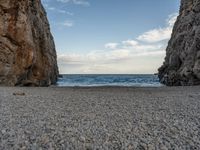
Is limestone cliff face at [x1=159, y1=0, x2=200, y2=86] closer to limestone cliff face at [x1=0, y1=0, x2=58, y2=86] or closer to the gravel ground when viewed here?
limestone cliff face at [x1=0, y1=0, x2=58, y2=86]

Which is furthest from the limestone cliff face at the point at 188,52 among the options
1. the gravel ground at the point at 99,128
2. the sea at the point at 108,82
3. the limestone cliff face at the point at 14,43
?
the gravel ground at the point at 99,128

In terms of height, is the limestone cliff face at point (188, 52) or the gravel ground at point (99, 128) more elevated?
the limestone cliff face at point (188, 52)

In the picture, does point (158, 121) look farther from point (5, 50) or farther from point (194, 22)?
point (194, 22)

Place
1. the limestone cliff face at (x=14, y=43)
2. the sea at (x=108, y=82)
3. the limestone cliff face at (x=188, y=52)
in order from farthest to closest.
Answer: the sea at (x=108, y=82) < the limestone cliff face at (x=188, y=52) < the limestone cliff face at (x=14, y=43)

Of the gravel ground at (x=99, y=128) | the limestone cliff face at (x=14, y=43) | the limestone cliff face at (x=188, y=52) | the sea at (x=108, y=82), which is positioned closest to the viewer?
the gravel ground at (x=99, y=128)

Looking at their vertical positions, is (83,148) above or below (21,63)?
below

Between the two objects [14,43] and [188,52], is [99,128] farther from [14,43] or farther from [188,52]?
[188,52]

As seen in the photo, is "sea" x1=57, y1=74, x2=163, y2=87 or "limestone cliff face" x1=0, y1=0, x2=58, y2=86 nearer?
"limestone cliff face" x1=0, y1=0, x2=58, y2=86

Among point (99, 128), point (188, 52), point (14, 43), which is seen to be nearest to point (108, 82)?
point (188, 52)

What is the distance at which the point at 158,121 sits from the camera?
29.7 ft

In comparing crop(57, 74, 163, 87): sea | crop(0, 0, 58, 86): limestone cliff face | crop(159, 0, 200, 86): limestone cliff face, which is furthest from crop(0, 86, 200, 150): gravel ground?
crop(57, 74, 163, 87): sea

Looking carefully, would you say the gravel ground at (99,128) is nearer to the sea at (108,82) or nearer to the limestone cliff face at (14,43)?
the limestone cliff face at (14,43)

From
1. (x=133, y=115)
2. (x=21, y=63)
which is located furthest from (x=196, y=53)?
(x=133, y=115)

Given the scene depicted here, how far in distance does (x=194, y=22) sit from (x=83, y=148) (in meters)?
38.9
